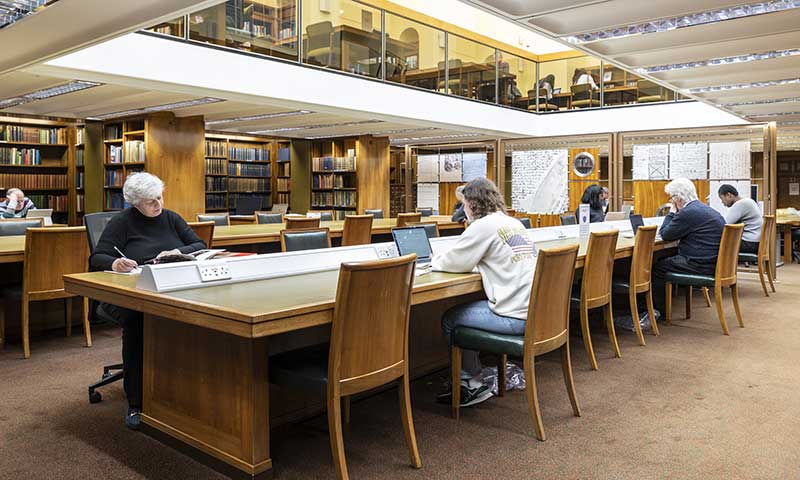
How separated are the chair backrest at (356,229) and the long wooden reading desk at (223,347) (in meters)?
3.63

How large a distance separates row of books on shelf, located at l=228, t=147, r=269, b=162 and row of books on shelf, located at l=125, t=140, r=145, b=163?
121 inches

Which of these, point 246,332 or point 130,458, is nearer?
point 246,332

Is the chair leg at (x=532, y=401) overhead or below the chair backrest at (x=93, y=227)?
below

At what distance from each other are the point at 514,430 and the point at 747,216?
5.67 meters

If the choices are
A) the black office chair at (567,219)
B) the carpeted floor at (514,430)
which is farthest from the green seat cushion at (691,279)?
the black office chair at (567,219)

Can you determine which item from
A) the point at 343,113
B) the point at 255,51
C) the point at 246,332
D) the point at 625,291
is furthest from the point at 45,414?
the point at 343,113

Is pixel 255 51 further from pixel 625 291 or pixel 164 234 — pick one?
pixel 625 291

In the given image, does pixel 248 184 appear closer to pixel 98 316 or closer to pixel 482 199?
pixel 98 316

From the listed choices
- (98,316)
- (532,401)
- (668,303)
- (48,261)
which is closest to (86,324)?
(48,261)

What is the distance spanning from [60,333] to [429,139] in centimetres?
888

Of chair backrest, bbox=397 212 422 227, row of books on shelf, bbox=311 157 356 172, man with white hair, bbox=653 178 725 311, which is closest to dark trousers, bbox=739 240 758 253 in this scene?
man with white hair, bbox=653 178 725 311

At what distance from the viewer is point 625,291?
513 centimetres

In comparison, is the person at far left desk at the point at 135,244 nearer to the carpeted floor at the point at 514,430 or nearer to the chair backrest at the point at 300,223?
the carpeted floor at the point at 514,430

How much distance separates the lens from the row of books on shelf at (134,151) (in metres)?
9.20
